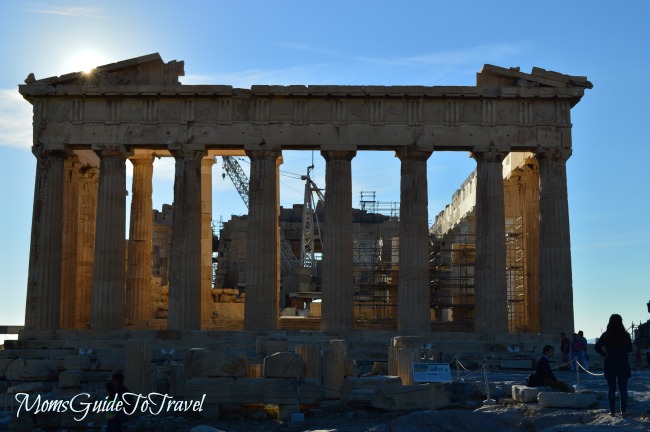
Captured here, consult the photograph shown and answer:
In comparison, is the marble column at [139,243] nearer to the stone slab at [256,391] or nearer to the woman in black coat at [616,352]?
the stone slab at [256,391]

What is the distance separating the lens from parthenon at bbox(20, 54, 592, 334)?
3969cm

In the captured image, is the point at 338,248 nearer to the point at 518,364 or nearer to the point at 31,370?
the point at 518,364

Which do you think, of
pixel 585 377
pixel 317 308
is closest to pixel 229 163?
pixel 317 308

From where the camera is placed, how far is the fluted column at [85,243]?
44.3 metres

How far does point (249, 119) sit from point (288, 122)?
1.57 meters

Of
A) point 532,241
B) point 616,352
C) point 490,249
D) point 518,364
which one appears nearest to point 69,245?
point 490,249

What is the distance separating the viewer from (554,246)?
3953 cm

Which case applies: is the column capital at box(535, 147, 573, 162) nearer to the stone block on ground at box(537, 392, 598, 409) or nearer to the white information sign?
the white information sign

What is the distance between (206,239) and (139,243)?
4.11 m

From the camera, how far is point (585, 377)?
31500 mm

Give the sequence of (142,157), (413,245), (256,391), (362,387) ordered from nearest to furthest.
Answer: (256,391) < (362,387) < (413,245) < (142,157)

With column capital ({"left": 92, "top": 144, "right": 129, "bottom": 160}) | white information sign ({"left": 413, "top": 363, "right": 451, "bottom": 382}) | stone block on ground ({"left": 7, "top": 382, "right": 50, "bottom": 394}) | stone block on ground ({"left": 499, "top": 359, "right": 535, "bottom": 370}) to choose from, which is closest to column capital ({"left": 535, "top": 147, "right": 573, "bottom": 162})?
stone block on ground ({"left": 499, "top": 359, "right": 535, "bottom": 370})

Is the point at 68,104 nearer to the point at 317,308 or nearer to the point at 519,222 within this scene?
the point at 317,308

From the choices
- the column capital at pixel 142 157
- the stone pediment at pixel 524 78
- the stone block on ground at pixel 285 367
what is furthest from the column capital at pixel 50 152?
the stone block on ground at pixel 285 367
